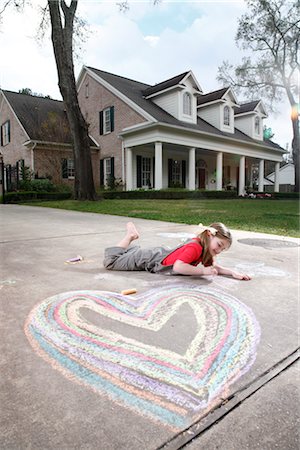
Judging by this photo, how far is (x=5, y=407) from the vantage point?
1025mm

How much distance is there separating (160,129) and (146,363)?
47.5 ft

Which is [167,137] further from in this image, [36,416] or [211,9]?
[36,416]

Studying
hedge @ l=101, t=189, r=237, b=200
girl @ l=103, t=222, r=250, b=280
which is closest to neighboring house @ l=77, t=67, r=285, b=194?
hedge @ l=101, t=189, r=237, b=200

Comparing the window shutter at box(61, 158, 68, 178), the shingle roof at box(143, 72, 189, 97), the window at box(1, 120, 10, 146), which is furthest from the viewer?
the window at box(1, 120, 10, 146)

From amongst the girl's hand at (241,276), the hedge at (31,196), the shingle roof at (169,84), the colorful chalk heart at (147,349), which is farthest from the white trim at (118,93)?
the colorful chalk heart at (147,349)

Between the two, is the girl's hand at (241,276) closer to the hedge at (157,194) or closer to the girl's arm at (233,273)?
the girl's arm at (233,273)

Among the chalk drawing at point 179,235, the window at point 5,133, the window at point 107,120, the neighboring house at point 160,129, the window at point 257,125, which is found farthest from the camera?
the window at point 257,125

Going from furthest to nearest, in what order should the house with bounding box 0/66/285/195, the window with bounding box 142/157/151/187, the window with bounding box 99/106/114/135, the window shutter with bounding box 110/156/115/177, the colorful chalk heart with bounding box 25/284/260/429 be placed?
1. the window with bounding box 142/157/151/187
2. the window shutter with bounding box 110/156/115/177
3. the window with bounding box 99/106/114/135
4. the house with bounding box 0/66/285/195
5. the colorful chalk heart with bounding box 25/284/260/429

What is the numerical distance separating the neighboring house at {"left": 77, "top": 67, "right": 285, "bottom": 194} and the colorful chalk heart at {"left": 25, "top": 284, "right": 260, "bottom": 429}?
13468 millimetres

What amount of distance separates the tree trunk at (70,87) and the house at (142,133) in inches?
156

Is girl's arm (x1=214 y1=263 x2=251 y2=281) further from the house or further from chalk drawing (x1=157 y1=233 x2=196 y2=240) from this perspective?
the house

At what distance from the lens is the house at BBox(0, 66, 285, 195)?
15801mm

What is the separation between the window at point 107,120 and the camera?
56.9 ft

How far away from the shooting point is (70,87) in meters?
11.8
